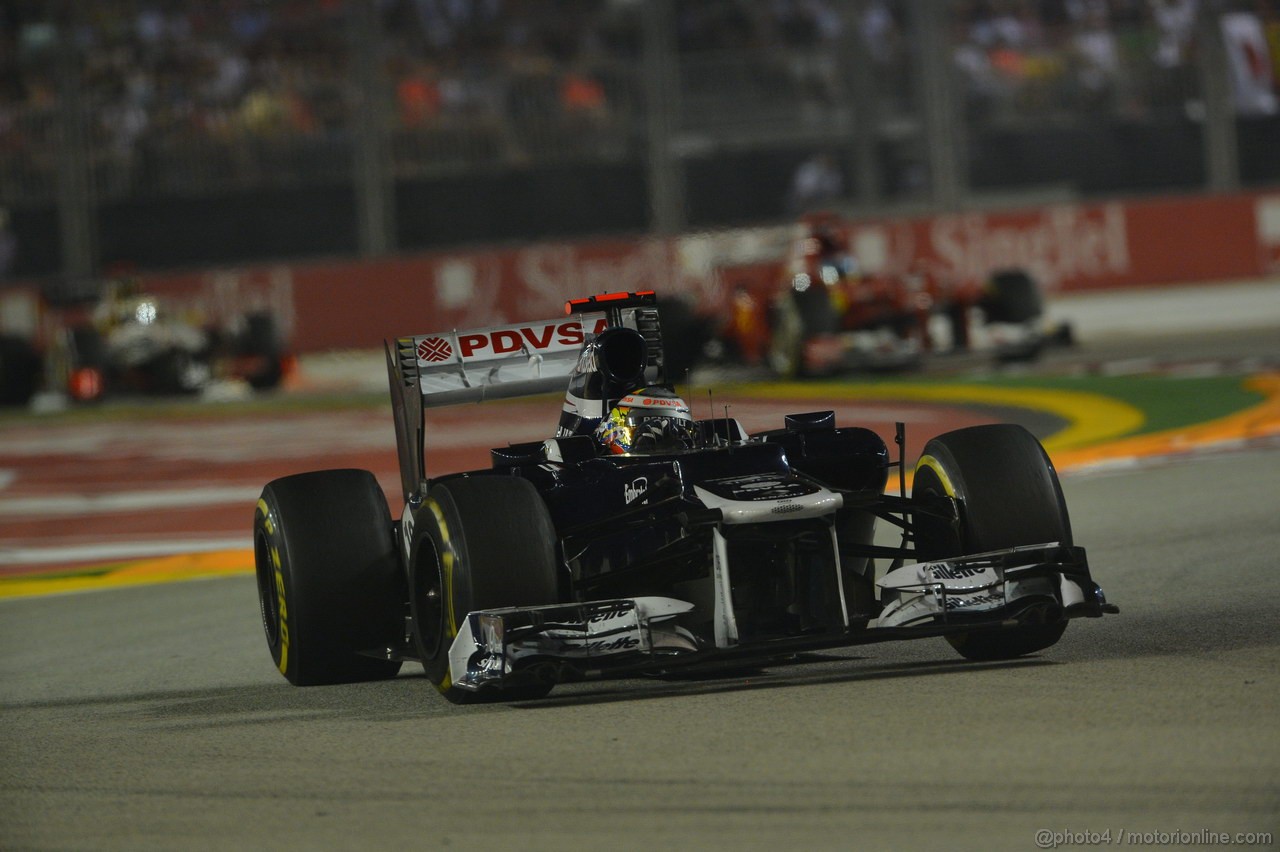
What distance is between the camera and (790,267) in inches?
751

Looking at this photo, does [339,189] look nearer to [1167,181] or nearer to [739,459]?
[1167,181]

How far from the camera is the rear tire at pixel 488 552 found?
213 inches

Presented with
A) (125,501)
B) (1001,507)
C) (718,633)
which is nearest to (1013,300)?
(125,501)

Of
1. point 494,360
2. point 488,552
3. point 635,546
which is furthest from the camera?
point 494,360

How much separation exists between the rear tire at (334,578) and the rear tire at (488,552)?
0.57 metres

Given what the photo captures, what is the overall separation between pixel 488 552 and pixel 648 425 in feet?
3.48

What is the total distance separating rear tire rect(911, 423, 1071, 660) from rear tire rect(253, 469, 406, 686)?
5.88 ft

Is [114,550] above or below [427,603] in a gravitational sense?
below

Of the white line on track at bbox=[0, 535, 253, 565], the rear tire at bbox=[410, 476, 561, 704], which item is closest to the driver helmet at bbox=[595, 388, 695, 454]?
the rear tire at bbox=[410, 476, 561, 704]

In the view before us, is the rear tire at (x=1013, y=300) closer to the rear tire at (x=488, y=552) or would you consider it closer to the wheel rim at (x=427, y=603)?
the wheel rim at (x=427, y=603)

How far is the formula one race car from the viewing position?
5.41m

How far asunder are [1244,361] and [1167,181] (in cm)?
848

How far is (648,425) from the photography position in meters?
6.31

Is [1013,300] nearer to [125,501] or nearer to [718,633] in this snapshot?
[125,501]
